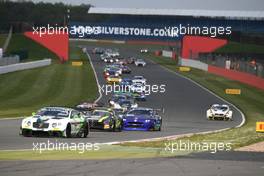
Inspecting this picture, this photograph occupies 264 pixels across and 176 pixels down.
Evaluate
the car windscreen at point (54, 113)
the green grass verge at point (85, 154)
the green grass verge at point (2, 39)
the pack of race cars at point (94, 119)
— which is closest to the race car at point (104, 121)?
the pack of race cars at point (94, 119)

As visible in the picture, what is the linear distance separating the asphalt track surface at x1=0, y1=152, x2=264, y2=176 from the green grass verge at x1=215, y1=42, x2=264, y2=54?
87319 millimetres

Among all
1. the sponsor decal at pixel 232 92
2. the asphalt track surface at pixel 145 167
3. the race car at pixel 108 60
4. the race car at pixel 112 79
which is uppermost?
the race car at pixel 108 60

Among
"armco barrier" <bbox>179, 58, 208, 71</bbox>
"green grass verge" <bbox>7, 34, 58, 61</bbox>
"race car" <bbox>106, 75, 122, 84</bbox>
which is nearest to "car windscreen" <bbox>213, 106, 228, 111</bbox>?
"race car" <bbox>106, 75, 122, 84</bbox>

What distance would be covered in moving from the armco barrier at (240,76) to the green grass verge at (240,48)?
20.6 feet

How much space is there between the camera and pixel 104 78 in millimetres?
87188

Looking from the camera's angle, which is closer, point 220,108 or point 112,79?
point 220,108

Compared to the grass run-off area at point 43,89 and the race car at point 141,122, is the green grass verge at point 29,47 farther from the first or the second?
the race car at point 141,122

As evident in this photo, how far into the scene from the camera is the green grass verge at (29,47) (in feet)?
373

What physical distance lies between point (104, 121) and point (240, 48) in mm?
80835

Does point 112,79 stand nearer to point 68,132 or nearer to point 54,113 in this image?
point 54,113

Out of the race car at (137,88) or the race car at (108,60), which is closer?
the race car at (137,88)

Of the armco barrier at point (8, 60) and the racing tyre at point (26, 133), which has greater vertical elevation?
the armco barrier at point (8, 60)

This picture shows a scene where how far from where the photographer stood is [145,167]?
15656 millimetres

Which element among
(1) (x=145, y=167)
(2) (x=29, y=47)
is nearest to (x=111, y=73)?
(2) (x=29, y=47)
